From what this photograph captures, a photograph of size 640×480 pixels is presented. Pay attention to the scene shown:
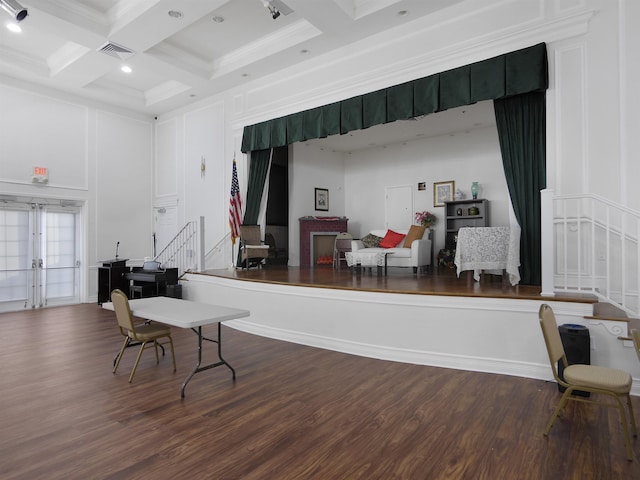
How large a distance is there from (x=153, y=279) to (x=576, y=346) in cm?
662

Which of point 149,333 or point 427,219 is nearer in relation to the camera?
point 149,333

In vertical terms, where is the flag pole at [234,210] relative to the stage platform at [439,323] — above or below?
above

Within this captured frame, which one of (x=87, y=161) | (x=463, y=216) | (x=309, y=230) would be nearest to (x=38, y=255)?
(x=87, y=161)

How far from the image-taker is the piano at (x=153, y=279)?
7277 mm

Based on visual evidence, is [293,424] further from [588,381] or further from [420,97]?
[420,97]

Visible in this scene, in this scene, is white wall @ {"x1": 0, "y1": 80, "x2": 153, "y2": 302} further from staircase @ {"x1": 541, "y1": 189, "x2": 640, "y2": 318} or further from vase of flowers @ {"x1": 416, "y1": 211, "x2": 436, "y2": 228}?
staircase @ {"x1": 541, "y1": 189, "x2": 640, "y2": 318}

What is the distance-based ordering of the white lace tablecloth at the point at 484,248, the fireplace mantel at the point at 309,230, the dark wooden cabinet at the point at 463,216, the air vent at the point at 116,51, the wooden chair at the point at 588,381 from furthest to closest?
the fireplace mantel at the point at 309,230 < the dark wooden cabinet at the point at 463,216 < the air vent at the point at 116,51 < the white lace tablecloth at the point at 484,248 < the wooden chair at the point at 588,381

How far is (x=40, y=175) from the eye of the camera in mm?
8062

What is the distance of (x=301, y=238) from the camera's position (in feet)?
30.2

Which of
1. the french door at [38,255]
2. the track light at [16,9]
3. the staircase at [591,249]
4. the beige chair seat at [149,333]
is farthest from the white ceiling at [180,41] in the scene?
the beige chair seat at [149,333]

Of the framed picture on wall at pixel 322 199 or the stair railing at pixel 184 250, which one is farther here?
the framed picture on wall at pixel 322 199

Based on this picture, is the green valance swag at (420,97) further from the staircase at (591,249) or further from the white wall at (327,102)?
the staircase at (591,249)

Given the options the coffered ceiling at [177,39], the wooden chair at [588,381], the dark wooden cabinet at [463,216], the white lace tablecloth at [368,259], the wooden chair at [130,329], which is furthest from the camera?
the dark wooden cabinet at [463,216]

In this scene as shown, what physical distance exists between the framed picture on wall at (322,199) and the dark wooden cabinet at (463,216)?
299 cm
